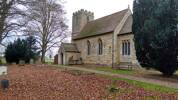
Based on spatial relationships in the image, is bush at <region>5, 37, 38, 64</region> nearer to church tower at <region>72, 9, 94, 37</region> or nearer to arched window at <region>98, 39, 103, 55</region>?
church tower at <region>72, 9, 94, 37</region>

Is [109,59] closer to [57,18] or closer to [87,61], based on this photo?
[87,61]

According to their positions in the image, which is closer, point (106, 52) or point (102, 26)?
point (106, 52)

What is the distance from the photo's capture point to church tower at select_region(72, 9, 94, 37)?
50.9m

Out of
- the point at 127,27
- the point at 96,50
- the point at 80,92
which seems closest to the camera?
the point at 80,92

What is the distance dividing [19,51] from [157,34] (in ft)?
86.7

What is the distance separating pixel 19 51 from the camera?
142ft

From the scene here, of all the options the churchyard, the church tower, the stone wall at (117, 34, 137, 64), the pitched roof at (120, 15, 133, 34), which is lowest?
the churchyard

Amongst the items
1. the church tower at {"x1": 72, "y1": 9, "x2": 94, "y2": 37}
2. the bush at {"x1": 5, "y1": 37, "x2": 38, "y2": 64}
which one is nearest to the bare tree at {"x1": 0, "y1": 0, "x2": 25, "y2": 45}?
the bush at {"x1": 5, "y1": 37, "x2": 38, "y2": 64}

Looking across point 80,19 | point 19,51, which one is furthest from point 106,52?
point 19,51

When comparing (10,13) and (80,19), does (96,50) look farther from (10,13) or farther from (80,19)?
(10,13)

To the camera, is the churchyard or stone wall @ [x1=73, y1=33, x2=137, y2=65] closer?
the churchyard

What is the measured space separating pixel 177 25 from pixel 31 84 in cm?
1276

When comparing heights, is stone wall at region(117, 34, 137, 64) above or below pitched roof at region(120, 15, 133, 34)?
below

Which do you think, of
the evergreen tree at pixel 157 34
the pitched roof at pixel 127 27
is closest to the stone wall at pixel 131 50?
the pitched roof at pixel 127 27
